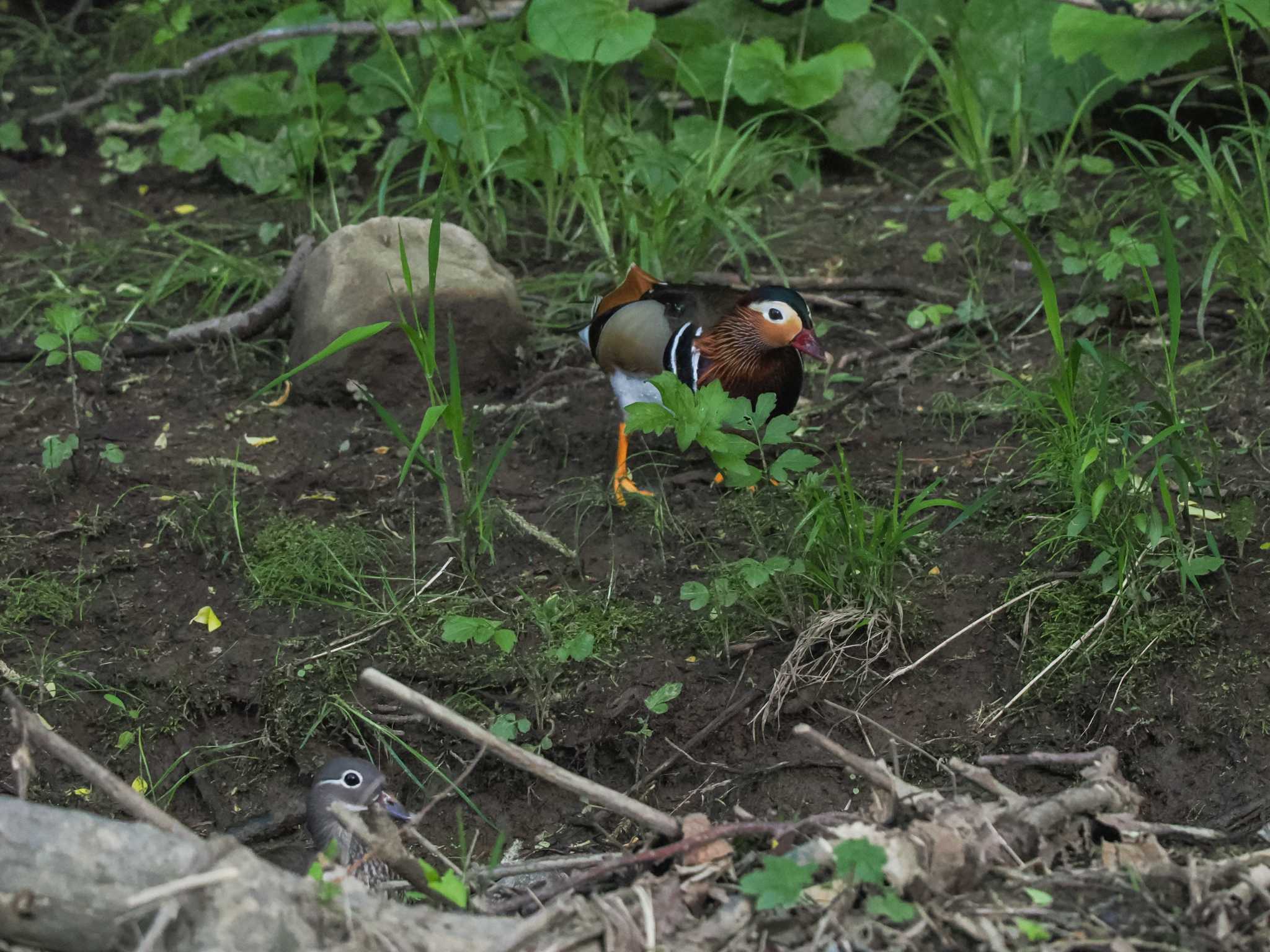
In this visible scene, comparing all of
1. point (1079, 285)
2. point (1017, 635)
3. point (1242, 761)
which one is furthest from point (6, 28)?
point (1242, 761)

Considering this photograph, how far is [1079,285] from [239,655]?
281 centimetres

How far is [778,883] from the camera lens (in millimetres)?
2014

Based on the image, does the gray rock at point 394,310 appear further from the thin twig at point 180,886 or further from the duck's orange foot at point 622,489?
the thin twig at point 180,886

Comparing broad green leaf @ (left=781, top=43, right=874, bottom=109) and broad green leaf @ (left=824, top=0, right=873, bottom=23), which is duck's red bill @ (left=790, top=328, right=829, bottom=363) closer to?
broad green leaf @ (left=781, top=43, right=874, bottom=109)

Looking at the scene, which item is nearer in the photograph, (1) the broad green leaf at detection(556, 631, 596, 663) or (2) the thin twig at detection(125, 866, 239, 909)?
(2) the thin twig at detection(125, 866, 239, 909)

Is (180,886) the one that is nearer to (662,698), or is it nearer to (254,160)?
(662,698)

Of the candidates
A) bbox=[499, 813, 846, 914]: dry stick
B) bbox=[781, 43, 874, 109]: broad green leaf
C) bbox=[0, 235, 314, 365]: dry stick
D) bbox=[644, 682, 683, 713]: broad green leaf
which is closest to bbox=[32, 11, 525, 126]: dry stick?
bbox=[0, 235, 314, 365]: dry stick

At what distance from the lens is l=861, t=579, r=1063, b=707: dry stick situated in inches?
124

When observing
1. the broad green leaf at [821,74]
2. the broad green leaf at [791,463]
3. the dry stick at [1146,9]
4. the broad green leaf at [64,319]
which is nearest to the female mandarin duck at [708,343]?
the broad green leaf at [791,463]

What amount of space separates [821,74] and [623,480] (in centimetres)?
204

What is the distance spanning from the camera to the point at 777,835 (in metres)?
2.23

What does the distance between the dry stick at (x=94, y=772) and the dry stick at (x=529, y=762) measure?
0.35 meters

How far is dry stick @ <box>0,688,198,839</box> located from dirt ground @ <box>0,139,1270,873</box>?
105 centimetres

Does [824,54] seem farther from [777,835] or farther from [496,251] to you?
[777,835]
